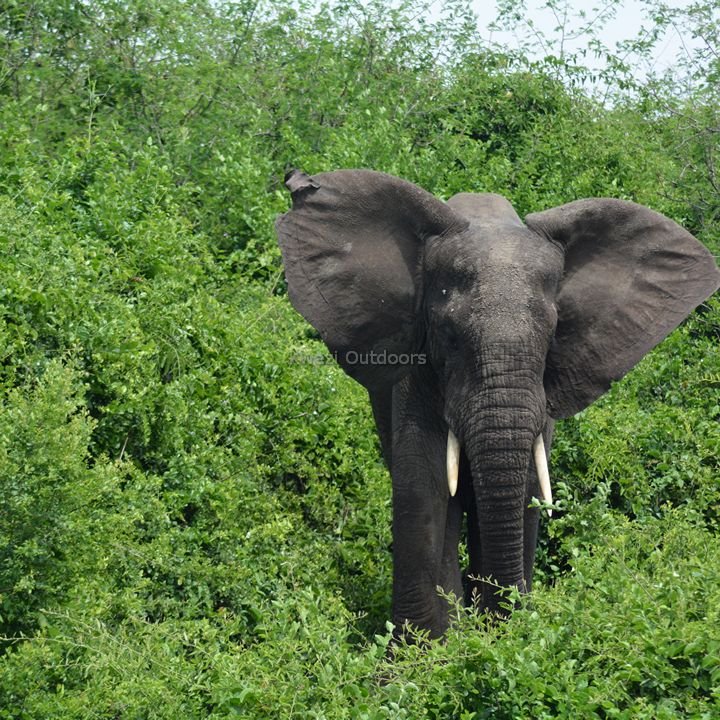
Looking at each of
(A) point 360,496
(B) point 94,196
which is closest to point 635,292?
(A) point 360,496

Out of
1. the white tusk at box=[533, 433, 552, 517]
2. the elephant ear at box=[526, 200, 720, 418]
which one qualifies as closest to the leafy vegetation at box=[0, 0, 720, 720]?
the white tusk at box=[533, 433, 552, 517]

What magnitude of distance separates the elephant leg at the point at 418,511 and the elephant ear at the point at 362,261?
0.26m

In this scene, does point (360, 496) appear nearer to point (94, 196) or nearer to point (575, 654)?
point (94, 196)

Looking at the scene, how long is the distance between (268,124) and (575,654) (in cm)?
736

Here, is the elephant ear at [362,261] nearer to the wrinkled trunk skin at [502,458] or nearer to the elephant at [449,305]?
the elephant at [449,305]

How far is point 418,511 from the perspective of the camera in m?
7.31

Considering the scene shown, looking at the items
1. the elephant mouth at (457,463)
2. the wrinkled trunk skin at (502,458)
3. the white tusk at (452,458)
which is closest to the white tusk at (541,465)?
A: the elephant mouth at (457,463)

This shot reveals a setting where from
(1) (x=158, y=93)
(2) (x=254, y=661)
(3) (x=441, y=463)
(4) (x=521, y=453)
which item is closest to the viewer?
(2) (x=254, y=661)

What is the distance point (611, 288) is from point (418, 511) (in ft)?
4.50

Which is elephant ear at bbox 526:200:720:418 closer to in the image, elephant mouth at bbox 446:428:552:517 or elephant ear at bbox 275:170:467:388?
elephant mouth at bbox 446:428:552:517

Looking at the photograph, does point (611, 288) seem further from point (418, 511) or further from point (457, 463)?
point (418, 511)

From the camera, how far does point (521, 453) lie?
6770mm

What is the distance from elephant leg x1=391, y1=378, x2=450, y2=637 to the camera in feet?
24.0

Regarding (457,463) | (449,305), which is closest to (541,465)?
(457,463)
